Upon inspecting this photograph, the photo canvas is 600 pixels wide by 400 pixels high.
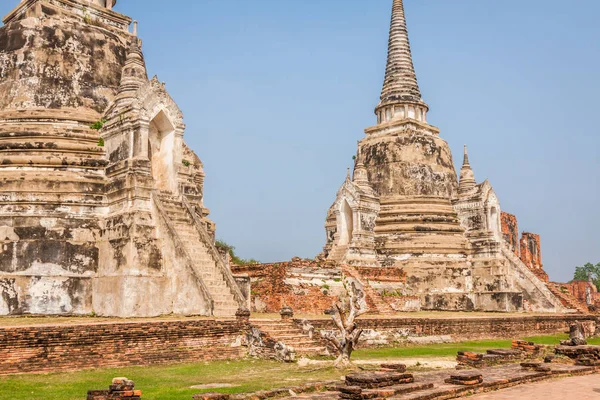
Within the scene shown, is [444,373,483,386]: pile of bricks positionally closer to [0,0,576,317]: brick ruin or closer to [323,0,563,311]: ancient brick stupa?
[0,0,576,317]: brick ruin

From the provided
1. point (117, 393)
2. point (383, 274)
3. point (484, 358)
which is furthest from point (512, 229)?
point (117, 393)

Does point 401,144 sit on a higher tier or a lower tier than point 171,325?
higher

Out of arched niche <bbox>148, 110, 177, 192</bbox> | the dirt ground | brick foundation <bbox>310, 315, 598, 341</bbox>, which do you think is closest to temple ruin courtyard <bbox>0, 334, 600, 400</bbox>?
the dirt ground

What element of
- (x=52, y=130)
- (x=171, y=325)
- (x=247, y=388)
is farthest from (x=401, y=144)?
(x=247, y=388)

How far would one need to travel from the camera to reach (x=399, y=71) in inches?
1230

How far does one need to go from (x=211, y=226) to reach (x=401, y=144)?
11.5 meters

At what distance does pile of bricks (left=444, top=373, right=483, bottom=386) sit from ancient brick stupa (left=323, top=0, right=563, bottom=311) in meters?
15.6

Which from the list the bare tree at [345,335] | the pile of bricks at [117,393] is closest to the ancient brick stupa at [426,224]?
the bare tree at [345,335]

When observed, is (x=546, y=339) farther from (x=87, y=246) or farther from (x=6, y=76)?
(x=6, y=76)

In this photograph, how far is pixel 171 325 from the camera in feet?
40.8

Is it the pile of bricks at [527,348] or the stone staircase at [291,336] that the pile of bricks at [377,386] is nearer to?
the stone staircase at [291,336]

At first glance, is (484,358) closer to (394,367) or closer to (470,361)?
(470,361)

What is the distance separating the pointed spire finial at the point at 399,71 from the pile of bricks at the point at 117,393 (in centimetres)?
2405

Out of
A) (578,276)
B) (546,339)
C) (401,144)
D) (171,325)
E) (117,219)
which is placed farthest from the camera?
(578,276)
